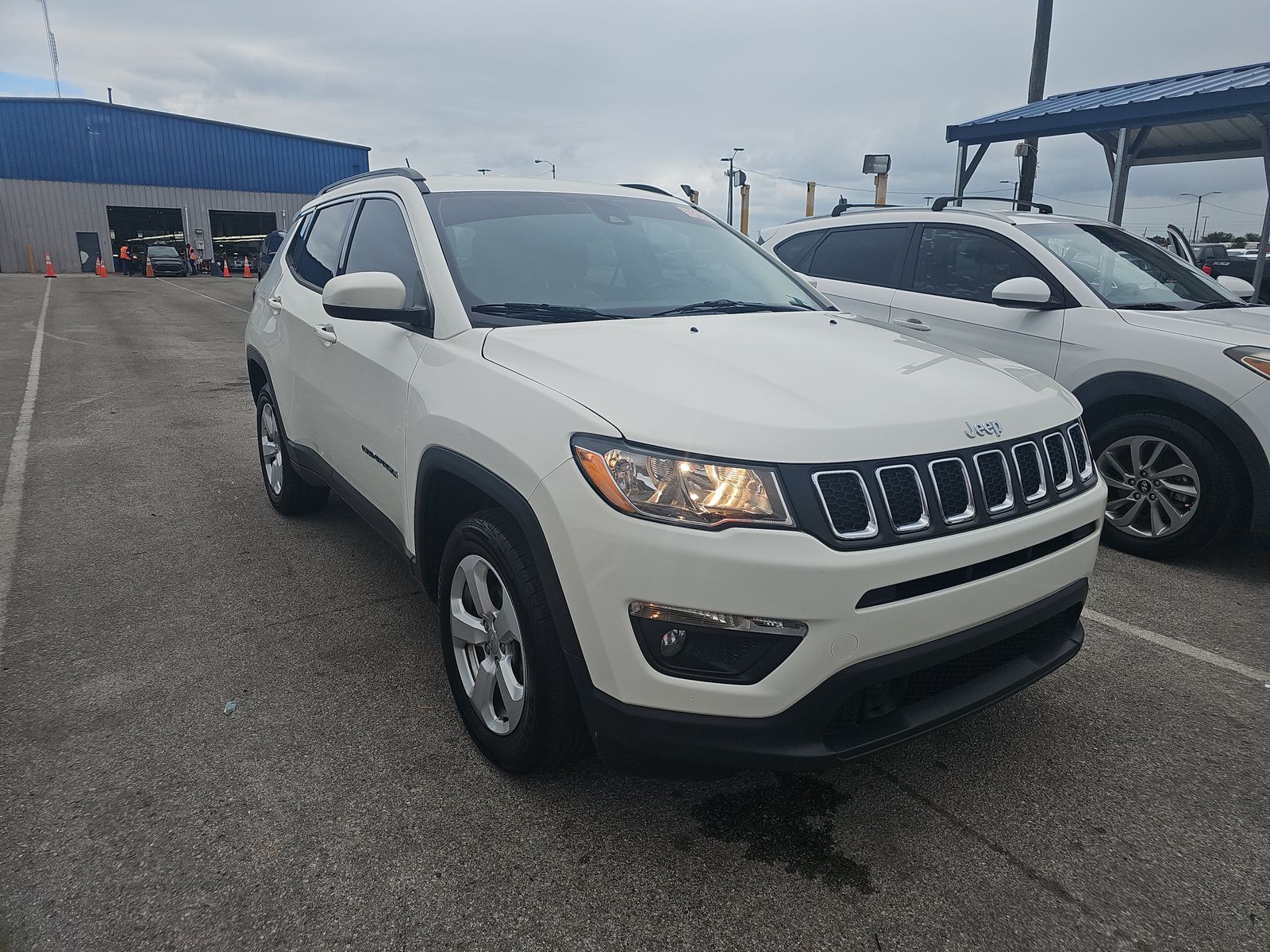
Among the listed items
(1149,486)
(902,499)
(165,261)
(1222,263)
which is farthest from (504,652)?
(165,261)

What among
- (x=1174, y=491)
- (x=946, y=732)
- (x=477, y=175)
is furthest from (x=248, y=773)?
(x=1174, y=491)

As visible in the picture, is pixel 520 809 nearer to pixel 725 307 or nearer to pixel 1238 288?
pixel 725 307

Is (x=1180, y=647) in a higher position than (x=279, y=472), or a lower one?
lower

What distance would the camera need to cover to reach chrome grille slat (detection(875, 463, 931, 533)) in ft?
6.63

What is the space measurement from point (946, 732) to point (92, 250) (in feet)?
155

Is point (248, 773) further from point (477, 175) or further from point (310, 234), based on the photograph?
point (310, 234)

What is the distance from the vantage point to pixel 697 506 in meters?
1.97

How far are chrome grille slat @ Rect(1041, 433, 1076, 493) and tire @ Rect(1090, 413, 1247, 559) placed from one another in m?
2.01

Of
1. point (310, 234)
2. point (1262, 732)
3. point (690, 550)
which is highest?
point (310, 234)

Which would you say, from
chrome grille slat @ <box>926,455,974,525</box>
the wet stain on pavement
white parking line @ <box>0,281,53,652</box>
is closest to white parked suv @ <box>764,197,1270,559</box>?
chrome grille slat @ <box>926,455,974,525</box>

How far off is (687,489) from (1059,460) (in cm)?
122

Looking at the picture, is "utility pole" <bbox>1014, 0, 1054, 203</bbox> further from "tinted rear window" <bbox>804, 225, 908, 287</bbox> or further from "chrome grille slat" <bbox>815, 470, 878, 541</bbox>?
"chrome grille slat" <bbox>815, 470, 878, 541</bbox>

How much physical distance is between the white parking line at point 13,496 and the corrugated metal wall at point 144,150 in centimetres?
3593

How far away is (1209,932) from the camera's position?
6.59 feet
